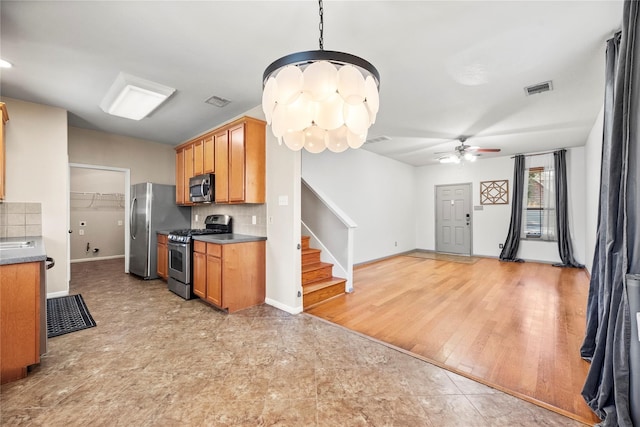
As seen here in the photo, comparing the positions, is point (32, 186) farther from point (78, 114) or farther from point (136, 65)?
point (136, 65)

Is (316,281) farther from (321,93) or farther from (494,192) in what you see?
(494,192)

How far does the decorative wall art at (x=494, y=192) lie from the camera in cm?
679

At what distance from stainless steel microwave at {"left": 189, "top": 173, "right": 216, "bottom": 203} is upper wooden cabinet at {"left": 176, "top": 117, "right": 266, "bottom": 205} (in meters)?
0.10

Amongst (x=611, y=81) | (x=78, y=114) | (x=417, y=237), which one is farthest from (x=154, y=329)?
(x=417, y=237)

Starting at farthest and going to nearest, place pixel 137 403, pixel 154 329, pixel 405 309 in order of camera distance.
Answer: pixel 405 309 < pixel 154 329 < pixel 137 403

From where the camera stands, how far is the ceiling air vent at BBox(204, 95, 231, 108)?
3.36 metres

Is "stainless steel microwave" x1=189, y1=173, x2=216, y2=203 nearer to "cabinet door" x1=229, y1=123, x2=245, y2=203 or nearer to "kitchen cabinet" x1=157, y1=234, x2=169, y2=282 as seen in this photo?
"cabinet door" x1=229, y1=123, x2=245, y2=203

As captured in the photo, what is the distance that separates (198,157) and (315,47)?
9.69 feet

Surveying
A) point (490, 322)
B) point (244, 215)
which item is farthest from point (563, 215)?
point (244, 215)

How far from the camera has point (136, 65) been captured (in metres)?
2.62

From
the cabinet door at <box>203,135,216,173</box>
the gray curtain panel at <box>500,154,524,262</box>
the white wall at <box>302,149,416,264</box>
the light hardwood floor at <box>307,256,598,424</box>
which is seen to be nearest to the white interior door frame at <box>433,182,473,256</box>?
the gray curtain panel at <box>500,154,524,262</box>

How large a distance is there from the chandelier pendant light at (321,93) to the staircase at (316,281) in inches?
97.4

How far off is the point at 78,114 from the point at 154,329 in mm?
3436

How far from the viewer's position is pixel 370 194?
6363 mm
